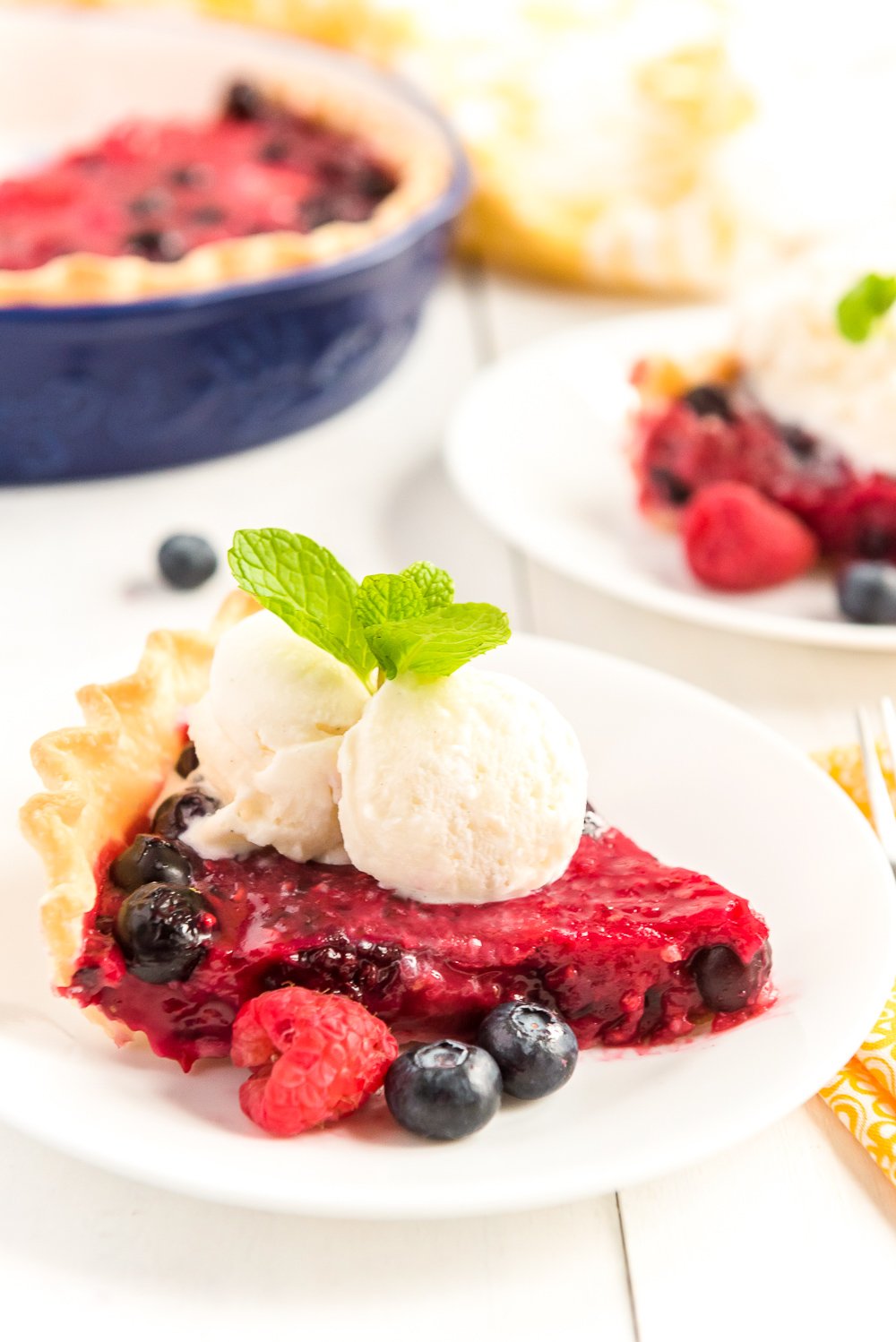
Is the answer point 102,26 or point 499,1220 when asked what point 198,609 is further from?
point 102,26

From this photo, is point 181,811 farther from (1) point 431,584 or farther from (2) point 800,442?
(2) point 800,442

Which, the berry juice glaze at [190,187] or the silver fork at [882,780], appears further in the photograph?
the berry juice glaze at [190,187]

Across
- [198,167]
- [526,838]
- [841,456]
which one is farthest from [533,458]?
[526,838]

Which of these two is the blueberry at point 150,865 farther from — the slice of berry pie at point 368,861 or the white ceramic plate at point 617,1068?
the white ceramic plate at point 617,1068

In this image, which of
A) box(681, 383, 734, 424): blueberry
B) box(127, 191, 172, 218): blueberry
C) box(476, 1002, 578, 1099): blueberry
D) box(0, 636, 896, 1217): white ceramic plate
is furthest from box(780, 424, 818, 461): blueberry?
box(476, 1002, 578, 1099): blueberry

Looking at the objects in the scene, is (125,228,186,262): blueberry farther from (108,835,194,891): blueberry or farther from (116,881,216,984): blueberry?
(116,881,216,984): blueberry

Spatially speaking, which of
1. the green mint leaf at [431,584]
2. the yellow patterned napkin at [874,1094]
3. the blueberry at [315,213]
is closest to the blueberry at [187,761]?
the green mint leaf at [431,584]

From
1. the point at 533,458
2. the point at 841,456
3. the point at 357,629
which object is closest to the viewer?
the point at 357,629
